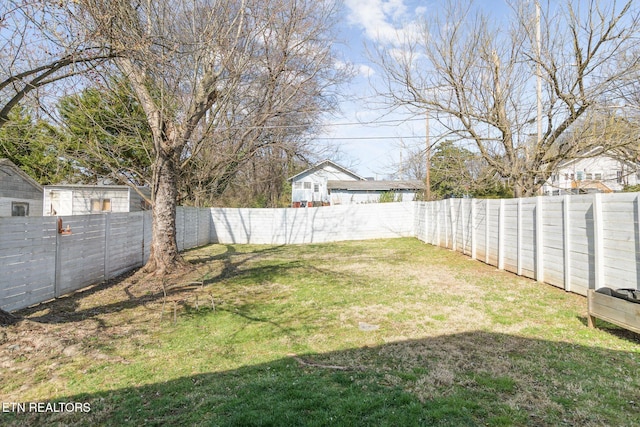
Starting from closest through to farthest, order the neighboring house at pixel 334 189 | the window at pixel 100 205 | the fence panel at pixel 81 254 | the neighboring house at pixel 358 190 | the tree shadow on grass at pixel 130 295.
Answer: the tree shadow on grass at pixel 130 295
the fence panel at pixel 81 254
the window at pixel 100 205
the neighboring house at pixel 334 189
the neighboring house at pixel 358 190

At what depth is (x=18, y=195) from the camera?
1363cm

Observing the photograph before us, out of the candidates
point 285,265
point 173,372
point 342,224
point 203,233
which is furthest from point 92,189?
point 173,372

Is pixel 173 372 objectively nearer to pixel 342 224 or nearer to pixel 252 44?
pixel 252 44

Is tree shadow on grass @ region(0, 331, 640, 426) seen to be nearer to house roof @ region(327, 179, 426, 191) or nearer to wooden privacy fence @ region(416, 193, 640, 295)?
wooden privacy fence @ region(416, 193, 640, 295)

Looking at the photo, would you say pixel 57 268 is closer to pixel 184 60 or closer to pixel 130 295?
pixel 130 295

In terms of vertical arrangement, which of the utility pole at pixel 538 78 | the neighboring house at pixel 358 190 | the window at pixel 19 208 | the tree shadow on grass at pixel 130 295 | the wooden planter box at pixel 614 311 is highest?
the utility pole at pixel 538 78

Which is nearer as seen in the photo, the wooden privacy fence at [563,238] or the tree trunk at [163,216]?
the wooden privacy fence at [563,238]

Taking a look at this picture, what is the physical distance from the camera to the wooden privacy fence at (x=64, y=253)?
519 cm

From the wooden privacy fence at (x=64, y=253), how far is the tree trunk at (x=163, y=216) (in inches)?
35.6

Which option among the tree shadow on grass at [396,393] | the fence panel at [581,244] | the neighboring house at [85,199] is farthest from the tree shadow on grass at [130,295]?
the neighboring house at [85,199]

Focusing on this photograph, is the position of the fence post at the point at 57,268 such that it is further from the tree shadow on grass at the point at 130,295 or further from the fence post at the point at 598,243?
the fence post at the point at 598,243

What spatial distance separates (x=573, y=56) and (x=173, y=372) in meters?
10.5

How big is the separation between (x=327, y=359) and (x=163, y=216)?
6.23 meters

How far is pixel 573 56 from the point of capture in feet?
27.2
